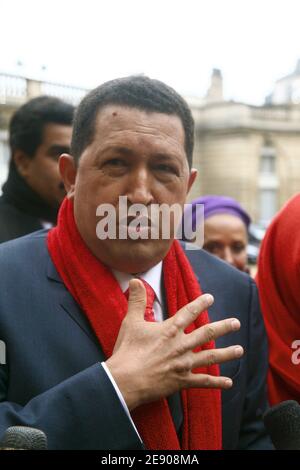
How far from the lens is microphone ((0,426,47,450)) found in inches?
42.5

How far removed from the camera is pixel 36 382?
1.44 meters

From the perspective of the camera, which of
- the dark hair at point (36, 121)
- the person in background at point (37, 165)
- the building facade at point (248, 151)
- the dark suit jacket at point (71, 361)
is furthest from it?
the building facade at point (248, 151)

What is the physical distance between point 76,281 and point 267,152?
22624 millimetres

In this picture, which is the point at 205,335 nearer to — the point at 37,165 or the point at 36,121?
the point at 37,165

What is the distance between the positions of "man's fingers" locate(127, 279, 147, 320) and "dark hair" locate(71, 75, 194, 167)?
1.29 ft

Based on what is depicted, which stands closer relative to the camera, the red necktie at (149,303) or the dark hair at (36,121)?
the red necktie at (149,303)

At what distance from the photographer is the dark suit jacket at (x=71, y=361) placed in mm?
1345

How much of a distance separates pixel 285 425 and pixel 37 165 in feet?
6.45

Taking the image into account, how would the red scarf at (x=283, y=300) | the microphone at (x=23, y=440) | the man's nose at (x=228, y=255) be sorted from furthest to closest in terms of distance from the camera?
the man's nose at (x=228, y=255), the red scarf at (x=283, y=300), the microphone at (x=23, y=440)

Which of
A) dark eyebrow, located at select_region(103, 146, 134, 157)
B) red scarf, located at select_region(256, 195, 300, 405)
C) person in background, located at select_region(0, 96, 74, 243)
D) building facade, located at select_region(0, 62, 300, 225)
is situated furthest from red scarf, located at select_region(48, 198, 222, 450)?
building facade, located at select_region(0, 62, 300, 225)

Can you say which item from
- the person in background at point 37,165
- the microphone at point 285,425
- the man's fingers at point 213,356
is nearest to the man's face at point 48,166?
the person in background at point 37,165

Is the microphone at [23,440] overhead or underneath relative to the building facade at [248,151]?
underneath

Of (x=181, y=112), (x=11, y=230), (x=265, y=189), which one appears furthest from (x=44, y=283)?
(x=265, y=189)

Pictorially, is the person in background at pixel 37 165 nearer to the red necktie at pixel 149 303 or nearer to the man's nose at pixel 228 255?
the man's nose at pixel 228 255
